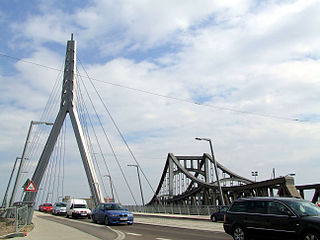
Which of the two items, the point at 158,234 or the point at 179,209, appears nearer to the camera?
the point at 158,234

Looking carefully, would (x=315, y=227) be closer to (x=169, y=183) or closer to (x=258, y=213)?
(x=258, y=213)

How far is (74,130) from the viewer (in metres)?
34.1

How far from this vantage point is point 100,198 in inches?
1323

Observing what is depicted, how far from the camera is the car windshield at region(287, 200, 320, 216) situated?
9571 mm

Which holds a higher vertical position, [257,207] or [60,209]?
[60,209]

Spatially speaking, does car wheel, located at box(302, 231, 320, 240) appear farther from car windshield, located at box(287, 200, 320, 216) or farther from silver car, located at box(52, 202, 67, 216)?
silver car, located at box(52, 202, 67, 216)

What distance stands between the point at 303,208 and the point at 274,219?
87cm

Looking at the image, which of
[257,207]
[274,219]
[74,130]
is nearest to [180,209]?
[74,130]

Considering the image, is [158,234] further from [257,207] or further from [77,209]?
[77,209]

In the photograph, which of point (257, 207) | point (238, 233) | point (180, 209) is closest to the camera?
point (257, 207)

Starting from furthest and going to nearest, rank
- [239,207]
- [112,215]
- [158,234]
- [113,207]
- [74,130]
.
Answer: [74,130] < [113,207] < [112,215] < [158,234] < [239,207]

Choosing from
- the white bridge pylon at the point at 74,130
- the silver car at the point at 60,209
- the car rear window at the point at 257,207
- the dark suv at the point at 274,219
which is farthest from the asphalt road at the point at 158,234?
the silver car at the point at 60,209

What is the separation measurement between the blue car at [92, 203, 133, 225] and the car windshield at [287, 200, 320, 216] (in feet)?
41.7

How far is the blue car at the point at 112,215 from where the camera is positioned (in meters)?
20.5
